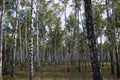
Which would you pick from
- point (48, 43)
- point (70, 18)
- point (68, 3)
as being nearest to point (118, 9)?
point (68, 3)

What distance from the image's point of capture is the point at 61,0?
49750mm

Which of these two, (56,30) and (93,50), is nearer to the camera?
(93,50)

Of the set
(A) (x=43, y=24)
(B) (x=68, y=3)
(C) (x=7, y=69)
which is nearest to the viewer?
(C) (x=7, y=69)

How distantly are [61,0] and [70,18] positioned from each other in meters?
14.0

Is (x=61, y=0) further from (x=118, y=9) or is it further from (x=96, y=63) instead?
(x=96, y=63)

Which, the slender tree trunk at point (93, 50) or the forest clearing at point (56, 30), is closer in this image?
the slender tree trunk at point (93, 50)

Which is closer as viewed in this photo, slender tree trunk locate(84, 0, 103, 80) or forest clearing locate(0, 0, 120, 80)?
slender tree trunk locate(84, 0, 103, 80)

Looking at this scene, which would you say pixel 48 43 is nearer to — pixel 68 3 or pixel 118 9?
pixel 68 3

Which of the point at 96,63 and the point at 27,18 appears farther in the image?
the point at 27,18

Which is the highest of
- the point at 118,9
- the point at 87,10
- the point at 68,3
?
the point at 68,3

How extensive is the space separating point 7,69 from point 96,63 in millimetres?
18055

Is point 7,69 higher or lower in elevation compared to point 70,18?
lower

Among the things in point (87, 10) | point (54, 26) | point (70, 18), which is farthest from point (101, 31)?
point (87, 10)

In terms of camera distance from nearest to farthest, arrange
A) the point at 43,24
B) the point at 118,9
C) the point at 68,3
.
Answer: the point at 118,9
the point at 68,3
the point at 43,24
